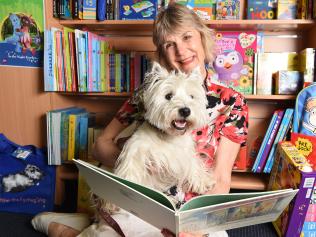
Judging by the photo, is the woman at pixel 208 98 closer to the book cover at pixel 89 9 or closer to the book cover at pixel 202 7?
the book cover at pixel 202 7

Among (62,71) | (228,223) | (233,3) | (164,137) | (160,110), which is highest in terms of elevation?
(233,3)

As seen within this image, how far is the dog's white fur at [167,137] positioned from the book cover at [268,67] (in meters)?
0.73

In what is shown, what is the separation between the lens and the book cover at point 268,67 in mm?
1803

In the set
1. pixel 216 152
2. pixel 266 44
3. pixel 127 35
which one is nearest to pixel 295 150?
pixel 216 152

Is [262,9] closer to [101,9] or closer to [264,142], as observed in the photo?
[264,142]

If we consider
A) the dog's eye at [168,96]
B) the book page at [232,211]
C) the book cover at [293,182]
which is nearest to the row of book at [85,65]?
the dog's eye at [168,96]

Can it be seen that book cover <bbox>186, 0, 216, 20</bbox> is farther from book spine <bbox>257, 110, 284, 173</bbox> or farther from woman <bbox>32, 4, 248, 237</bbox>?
book spine <bbox>257, 110, 284, 173</bbox>

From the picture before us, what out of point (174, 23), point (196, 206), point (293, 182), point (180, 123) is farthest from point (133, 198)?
point (293, 182)

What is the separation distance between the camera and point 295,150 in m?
1.61

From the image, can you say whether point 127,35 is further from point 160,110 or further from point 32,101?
point 160,110

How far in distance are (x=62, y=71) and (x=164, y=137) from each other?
3.01ft

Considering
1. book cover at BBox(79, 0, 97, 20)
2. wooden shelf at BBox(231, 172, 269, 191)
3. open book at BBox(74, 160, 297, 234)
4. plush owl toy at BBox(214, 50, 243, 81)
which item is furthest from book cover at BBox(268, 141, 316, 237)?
book cover at BBox(79, 0, 97, 20)

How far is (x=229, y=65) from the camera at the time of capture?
1852 mm

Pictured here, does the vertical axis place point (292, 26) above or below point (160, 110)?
above
